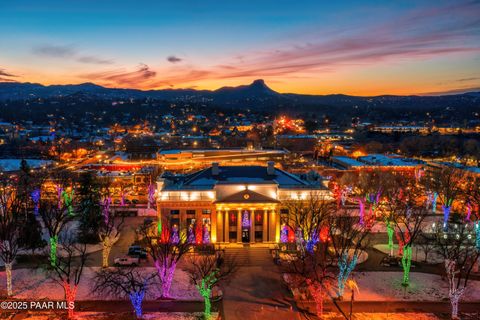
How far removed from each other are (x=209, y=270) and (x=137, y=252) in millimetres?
13571

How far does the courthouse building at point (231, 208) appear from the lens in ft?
147

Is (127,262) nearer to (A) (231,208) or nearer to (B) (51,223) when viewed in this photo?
(B) (51,223)

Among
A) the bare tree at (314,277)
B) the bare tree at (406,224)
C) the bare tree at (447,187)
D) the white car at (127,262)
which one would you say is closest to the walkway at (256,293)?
the bare tree at (314,277)

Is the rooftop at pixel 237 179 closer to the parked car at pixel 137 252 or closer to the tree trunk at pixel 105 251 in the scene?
the parked car at pixel 137 252

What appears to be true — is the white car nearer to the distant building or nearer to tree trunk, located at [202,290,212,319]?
tree trunk, located at [202,290,212,319]

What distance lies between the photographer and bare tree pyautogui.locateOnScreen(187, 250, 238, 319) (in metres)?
28.5

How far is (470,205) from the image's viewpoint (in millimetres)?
50969

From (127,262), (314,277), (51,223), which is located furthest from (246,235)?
(51,223)

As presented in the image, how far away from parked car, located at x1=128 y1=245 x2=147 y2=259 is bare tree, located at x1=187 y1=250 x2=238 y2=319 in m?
5.08

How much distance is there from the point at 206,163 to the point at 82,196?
46.0 metres

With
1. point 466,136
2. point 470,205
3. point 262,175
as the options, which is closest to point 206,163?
point 262,175

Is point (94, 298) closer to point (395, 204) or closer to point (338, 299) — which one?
point (338, 299)

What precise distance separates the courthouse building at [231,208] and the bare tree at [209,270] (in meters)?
4.47

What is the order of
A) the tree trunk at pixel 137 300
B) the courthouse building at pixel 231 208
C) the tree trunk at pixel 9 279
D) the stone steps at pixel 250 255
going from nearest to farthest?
the tree trunk at pixel 137 300 → the tree trunk at pixel 9 279 → the stone steps at pixel 250 255 → the courthouse building at pixel 231 208
